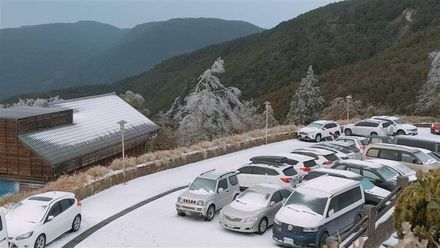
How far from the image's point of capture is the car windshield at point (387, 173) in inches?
750

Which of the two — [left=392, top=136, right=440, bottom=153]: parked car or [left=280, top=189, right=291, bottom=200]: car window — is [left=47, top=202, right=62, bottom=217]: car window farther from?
[left=392, top=136, right=440, bottom=153]: parked car

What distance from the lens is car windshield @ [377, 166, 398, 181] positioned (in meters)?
19.1

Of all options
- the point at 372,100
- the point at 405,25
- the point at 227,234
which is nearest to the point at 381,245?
the point at 227,234

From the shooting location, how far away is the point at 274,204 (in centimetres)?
1670

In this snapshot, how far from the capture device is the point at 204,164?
1128 inches

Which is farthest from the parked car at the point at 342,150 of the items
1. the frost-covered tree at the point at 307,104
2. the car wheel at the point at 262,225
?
the frost-covered tree at the point at 307,104

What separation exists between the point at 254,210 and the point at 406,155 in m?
11.1

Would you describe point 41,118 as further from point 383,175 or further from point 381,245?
point 381,245

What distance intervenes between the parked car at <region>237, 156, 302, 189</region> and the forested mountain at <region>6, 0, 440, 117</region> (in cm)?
5812

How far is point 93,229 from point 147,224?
6.16 ft

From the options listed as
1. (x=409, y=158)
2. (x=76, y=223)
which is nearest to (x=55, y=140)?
(x=76, y=223)

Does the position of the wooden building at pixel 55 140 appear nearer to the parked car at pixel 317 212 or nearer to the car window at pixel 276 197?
the car window at pixel 276 197

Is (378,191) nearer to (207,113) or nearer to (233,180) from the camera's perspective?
(233,180)

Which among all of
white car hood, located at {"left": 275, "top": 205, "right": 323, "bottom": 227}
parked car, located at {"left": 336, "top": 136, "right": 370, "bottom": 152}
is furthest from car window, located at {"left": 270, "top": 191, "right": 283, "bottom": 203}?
parked car, located at {"left": 336, "top": 136, "right": 370, "bottom": 152}
